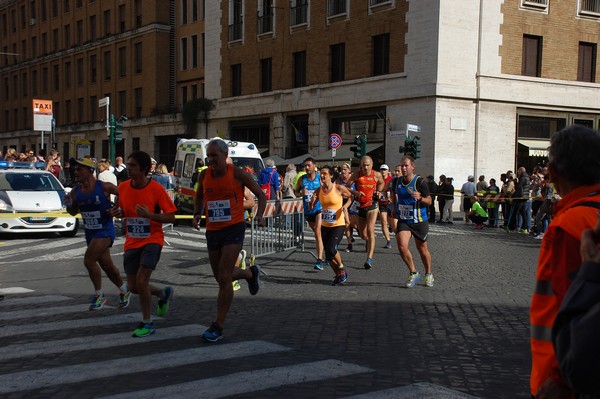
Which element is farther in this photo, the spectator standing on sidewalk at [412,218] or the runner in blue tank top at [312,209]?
the runner in blue tank top at [312,209]

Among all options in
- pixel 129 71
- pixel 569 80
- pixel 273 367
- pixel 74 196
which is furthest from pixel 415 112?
pixel 129 71

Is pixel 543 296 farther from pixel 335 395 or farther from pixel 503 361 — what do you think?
pixel 503 361

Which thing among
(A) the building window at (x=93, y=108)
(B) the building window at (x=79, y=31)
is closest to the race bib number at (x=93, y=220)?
(A) the building window at (x=93, y=108)

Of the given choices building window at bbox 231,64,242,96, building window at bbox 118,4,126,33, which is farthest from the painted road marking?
building window at bbox 118,4,126,33

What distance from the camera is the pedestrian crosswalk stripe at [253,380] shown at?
15.2ft

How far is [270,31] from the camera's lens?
34188 millimetres

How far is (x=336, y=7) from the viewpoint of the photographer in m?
30.6

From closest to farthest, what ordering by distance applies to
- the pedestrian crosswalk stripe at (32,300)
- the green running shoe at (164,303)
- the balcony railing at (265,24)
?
the green running shoe at (164,303), the pedestrian crosswalk stripe at (32,300), the balcony railing at (265,24)

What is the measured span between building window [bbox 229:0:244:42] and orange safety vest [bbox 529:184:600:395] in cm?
3536

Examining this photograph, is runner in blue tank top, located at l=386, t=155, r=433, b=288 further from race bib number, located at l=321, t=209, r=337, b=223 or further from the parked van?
the parked van

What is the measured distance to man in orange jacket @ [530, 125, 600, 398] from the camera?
7.47 ft

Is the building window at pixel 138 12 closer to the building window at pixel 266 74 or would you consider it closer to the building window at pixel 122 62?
the building window at pixel 122 62

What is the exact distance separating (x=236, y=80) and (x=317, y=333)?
3171 cm

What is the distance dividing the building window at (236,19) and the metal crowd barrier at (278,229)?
26004mm
